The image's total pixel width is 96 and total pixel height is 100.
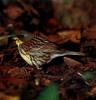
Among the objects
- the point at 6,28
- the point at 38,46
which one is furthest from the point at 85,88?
the point at 6,28

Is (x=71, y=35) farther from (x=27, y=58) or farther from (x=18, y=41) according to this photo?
(x=27, y=58)

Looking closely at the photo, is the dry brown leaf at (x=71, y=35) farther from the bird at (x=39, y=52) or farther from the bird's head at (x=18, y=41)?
the bird's head at (x=18, y=41)

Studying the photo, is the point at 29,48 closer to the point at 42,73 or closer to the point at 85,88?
the point at 42,73

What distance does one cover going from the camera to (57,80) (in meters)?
5.87

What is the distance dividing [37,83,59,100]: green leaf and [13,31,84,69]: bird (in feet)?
3.26

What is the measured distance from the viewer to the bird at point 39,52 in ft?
20.7

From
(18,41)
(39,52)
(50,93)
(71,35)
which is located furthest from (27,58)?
(71,35)

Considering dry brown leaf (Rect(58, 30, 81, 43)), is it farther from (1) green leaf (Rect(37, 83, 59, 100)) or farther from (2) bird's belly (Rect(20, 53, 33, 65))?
(1) green leaf (Rect(37, 83, 59, 100))

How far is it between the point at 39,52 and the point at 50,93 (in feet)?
4.34

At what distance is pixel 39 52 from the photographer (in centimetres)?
647

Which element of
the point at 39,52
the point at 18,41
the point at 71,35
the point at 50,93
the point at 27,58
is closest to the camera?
the point at 50,93

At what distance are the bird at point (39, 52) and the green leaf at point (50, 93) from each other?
0.99 metres

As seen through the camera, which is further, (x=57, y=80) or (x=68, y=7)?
(x=68, y=7)

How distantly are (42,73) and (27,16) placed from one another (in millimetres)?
2598
